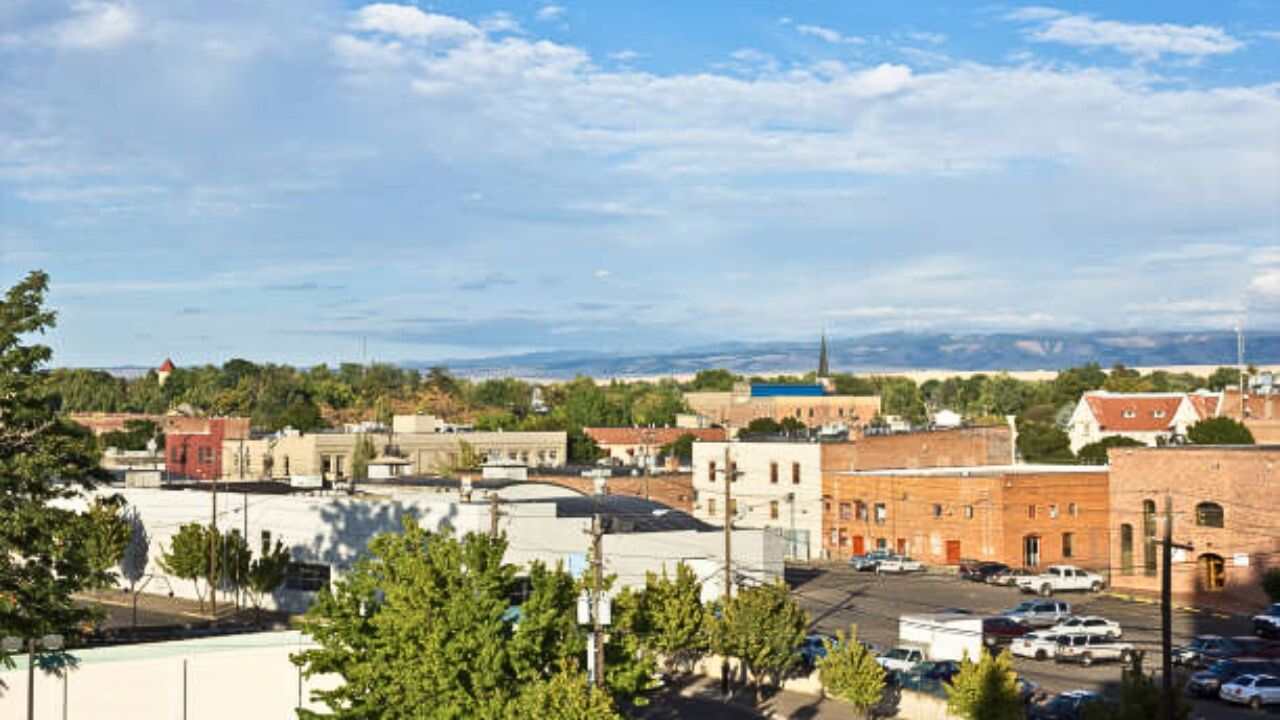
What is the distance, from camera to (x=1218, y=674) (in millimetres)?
48500

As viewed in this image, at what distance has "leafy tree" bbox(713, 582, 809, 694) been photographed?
4703 cm

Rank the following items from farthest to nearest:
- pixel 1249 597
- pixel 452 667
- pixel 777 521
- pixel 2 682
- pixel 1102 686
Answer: pixel 777 521, pixel 1249 597, pixel 1102 686, pixel 2 682, pixel 452 667

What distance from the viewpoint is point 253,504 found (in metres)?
67.7

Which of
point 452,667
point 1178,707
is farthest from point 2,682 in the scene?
point 1178,707

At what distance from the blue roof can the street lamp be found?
150051 millimetres

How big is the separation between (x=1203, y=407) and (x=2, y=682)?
9590 centimetres

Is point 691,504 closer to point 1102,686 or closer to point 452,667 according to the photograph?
point 1102,686

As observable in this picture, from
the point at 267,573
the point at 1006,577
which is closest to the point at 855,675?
the point at 267,573

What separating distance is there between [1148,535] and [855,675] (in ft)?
109

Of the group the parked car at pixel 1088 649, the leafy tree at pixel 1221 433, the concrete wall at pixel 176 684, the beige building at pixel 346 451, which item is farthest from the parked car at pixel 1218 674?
the beige building at pixel 346 451

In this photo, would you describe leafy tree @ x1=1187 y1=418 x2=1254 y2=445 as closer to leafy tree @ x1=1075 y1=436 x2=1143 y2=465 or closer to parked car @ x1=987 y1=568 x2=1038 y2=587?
leafy tree @ x1=1075 y1=436 x2=1143 y2=465

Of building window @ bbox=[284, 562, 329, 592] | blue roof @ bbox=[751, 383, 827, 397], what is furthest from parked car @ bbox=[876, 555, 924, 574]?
blue roof @ bbox=[751, 383, 827, 397]

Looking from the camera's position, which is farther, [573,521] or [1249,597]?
[1249,597]

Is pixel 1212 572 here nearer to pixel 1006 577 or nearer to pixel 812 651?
pixel 1006 577
